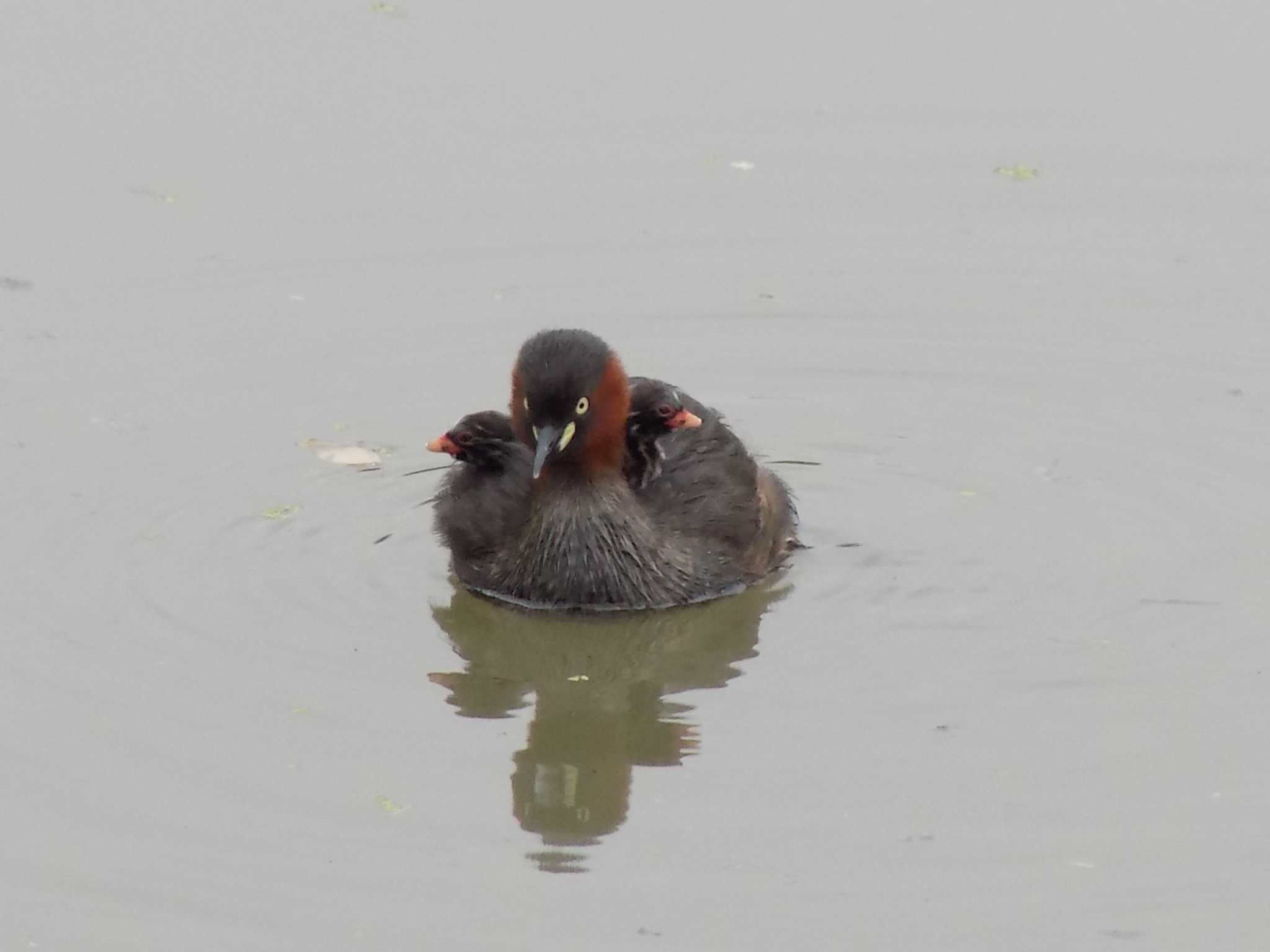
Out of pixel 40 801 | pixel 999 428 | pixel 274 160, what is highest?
pixel 274 160

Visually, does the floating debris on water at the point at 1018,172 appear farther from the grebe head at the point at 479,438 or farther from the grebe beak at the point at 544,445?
the grebe beak at the point at 544,445

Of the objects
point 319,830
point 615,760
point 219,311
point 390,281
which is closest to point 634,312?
point 390,281

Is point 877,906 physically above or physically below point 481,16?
below

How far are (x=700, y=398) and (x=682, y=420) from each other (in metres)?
1.75

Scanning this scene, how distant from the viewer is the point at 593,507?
38.6 ft

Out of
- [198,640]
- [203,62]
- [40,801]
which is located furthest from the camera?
[203,62]

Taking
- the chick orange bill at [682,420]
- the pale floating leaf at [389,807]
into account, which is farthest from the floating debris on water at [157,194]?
the pale floating leaf at [389,807]

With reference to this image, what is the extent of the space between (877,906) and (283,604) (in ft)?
12.4

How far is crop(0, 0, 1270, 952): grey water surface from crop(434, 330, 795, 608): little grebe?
0.18m

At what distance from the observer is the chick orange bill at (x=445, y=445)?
12086 mm

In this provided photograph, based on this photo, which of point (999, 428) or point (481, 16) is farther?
point (481, 16)

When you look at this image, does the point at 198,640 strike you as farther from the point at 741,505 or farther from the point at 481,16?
the point at 481,16

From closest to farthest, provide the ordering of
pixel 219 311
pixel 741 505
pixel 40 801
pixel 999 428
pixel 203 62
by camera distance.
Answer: pixel 40 801
pixel 741 505
pixel 999 428
pixel 219 311
pixel 203 62

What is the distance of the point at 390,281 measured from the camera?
14883 millimetres
